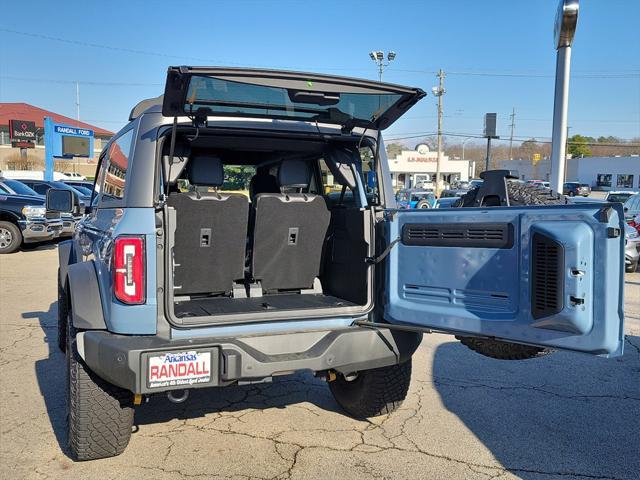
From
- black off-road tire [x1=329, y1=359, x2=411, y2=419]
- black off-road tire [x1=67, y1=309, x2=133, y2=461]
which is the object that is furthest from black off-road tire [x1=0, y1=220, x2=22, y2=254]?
black off-road tire [x1=329, y1=359, x2=411, y2=419]

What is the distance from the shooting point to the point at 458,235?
313 cm

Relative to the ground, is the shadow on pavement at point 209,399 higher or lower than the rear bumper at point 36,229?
lower

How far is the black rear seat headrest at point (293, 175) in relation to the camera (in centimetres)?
425

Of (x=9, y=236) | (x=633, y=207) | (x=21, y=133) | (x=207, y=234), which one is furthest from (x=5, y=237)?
(x=21, y=133)

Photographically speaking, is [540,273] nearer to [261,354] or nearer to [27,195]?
[261,354]

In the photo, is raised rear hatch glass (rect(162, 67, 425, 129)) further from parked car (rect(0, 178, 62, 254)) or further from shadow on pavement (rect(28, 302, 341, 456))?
parked car (rect(0, 178, 62, 254))

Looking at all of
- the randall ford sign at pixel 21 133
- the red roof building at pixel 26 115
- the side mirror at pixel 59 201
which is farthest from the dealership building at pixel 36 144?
the side mirror at pixel 59 201

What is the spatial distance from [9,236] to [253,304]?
12.1 m

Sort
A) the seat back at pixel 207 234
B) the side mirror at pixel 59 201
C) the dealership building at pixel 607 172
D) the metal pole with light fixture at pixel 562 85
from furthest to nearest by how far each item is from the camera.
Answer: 1. the dealership building at pixel 607 172
2. the metal pole with light fixture at pixel 562 85
3. the side mirror at pixel 59 201
4. the seat back at pixel 207 234

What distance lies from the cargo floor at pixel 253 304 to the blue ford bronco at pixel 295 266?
2 cm

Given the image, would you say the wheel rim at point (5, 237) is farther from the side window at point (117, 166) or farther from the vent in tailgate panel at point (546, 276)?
the vent in tailgate panel at point (546, 276)

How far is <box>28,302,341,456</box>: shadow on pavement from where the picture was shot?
417cm

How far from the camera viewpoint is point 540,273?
280cm

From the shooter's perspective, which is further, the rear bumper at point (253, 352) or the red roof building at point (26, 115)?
the red roof building at point (26, 115)
